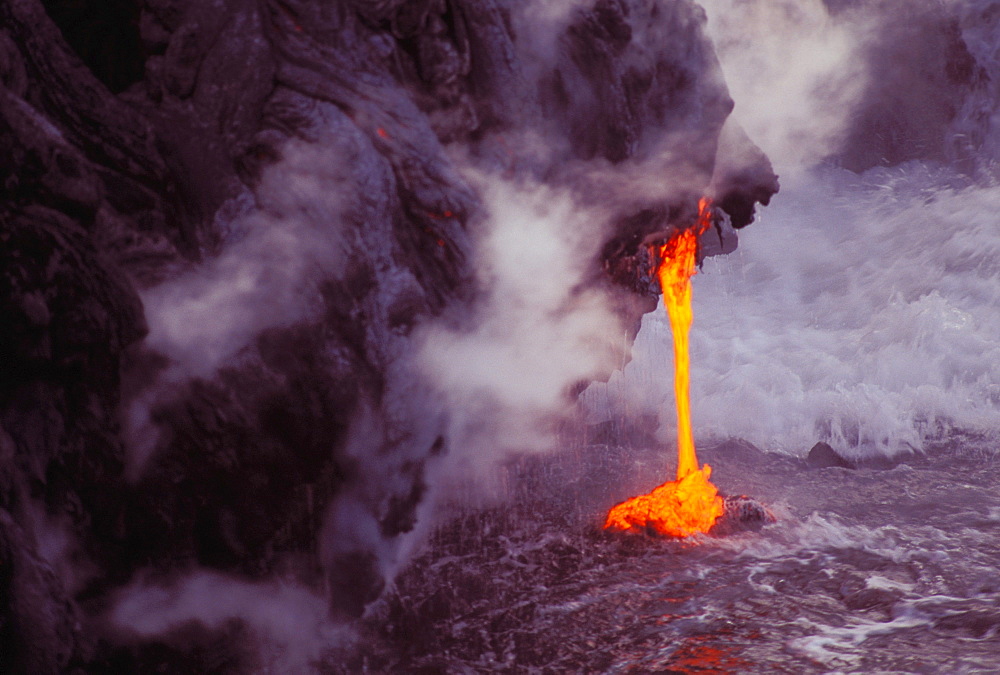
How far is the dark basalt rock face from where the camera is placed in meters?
3.56

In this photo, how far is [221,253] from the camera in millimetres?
4547

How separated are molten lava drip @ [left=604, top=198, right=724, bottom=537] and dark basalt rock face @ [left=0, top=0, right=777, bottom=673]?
111 inches

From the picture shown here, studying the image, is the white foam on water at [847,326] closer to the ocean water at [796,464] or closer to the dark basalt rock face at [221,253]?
the ocean water at [796,464]

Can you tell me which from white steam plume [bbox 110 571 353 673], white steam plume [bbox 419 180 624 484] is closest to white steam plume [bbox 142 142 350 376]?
white steam plume [bbox 419 180 624 484]

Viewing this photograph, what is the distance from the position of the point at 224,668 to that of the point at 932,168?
24679mm

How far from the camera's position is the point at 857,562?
6594 mm

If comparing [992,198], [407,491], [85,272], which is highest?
[992,198]

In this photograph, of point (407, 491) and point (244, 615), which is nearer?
point (244, 615)

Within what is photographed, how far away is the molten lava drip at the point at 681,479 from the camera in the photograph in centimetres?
745

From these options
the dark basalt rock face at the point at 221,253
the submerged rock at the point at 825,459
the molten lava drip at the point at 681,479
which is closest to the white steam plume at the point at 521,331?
the dark basalt rock face at the point at 221,253

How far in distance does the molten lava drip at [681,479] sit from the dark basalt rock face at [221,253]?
9.24 ft

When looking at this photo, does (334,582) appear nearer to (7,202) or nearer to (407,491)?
(407,491)

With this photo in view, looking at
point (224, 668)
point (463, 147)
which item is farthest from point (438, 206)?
point (224, 668)

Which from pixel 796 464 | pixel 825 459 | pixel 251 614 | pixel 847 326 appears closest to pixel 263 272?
pixel 251 614
